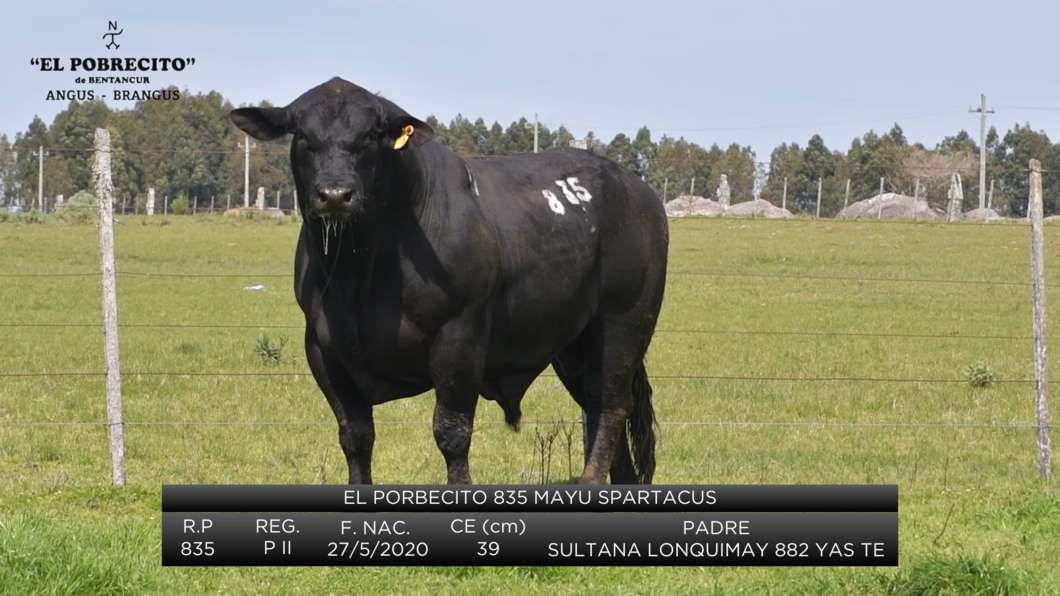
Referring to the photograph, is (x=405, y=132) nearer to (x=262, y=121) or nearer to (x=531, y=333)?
(x=262, y=121)

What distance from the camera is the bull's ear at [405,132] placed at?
6.51 meters

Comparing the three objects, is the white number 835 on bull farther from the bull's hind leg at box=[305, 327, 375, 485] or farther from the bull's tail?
the bull's hind leg at box=[305, 327, 375, 485]

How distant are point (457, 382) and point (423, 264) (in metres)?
0.59

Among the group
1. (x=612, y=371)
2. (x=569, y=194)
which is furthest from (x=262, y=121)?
(x=612, y=371)

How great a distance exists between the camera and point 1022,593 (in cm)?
557

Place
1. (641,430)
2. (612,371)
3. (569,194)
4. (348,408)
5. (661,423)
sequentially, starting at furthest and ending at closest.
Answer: (661,423) → (641,430) → (612,371) → (569,194) → (348,408)

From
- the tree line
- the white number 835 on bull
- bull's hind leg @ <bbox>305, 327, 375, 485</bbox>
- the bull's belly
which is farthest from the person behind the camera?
the tree line

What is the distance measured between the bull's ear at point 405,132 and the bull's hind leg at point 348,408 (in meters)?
1.04

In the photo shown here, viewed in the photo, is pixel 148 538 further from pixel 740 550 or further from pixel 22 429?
pixel 22 429

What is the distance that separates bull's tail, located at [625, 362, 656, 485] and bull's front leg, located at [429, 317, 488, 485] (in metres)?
1.85

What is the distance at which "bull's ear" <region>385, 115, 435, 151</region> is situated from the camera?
6.51 m

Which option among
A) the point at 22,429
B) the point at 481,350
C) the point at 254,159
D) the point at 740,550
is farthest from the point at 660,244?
the point at 254,159

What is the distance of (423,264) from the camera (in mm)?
6652

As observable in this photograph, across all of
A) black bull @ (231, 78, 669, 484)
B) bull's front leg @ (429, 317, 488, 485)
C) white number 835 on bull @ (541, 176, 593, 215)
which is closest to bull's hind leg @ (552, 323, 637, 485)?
black bull @ (231, 78, 669, 484)
